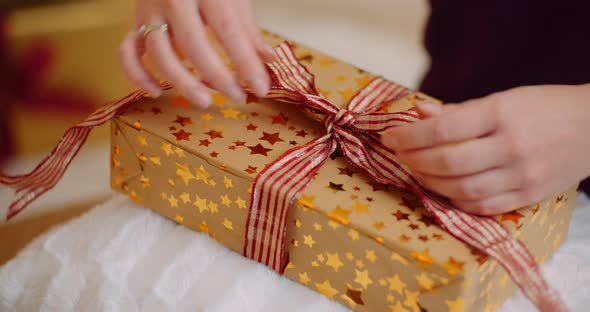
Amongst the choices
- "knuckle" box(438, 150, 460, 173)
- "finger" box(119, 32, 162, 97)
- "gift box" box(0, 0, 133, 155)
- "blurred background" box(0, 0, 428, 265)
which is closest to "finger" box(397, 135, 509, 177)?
"knuckle" box(438, 150, 460, 173)

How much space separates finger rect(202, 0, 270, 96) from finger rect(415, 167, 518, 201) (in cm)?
18

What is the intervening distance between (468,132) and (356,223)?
119 millimetres

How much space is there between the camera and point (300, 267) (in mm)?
624

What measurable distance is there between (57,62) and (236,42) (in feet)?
2.74

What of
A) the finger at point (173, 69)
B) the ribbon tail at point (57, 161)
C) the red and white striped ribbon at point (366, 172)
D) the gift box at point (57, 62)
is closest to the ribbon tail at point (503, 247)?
the red and white striped ribbon at point (366, 172)

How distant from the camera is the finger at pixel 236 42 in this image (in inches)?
23.0

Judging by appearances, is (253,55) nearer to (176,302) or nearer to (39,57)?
(176,302)

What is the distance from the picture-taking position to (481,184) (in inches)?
21.7

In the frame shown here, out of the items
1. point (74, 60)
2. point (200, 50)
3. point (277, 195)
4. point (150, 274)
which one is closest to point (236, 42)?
point (200, 50)

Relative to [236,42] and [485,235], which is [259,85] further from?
[485,235]

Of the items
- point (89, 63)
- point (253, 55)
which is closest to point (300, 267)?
point (253, 55)

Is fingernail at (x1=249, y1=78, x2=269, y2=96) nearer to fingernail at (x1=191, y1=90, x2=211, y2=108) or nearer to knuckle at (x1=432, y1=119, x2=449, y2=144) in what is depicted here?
fingernail at (x1=191, y1=90, x2=211, y2=108)

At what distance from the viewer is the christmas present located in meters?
0.55

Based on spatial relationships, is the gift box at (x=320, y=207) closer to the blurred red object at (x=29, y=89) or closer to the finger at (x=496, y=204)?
the finger at (x=496, y=204)
